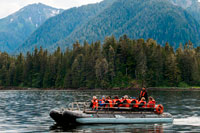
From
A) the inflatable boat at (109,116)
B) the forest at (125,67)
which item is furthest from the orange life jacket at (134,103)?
the forest at (125,67)

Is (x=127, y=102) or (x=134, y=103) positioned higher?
(x=127, y=102)

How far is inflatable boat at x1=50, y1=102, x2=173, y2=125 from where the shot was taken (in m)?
39.1

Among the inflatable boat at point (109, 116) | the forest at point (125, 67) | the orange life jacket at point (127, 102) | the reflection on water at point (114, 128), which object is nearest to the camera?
the reflection on water at point (114, 128)

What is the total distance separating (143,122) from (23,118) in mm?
16616

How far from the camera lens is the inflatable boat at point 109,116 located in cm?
3906

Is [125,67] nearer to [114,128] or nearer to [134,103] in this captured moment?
[134,103]

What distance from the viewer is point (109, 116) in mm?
40250

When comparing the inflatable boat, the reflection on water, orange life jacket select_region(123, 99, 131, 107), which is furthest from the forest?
the reflection on water

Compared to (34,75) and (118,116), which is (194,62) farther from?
(118,116)

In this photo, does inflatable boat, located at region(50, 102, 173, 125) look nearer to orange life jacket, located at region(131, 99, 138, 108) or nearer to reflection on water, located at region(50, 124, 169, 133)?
orange life jacket, located at region(131, 99, 138, 108)

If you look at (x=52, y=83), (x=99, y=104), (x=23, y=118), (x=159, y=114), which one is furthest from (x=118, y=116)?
(x=52, y=83)

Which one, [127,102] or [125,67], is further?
[125,67]

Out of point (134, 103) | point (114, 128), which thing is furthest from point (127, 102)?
point (114, 128)

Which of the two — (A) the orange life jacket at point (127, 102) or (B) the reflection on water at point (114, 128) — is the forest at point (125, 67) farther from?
(B) the reflection on water at point (114, 128)
